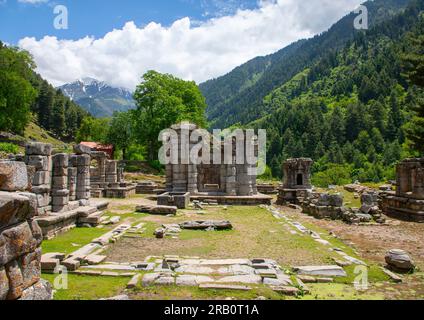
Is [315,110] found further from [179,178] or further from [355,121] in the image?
[179,178]

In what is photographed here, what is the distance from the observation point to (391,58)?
104188 millimetres

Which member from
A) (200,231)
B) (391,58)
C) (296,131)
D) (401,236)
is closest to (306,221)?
(401,236)

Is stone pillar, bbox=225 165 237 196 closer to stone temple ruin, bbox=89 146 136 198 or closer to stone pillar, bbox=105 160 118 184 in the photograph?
stone temple ruin, bbox=89 146 136 198

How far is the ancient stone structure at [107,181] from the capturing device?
24.0 metres

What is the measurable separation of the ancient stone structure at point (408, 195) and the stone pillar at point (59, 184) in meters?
15.0

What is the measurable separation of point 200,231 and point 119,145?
3677 cm

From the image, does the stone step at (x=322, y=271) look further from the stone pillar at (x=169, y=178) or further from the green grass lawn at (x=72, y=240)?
the stone pillar at (x=169, y=178)

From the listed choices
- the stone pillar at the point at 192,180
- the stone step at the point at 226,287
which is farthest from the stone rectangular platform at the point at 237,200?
the stone step at the point at 226,287

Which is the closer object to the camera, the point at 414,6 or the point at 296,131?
the point at 296,131

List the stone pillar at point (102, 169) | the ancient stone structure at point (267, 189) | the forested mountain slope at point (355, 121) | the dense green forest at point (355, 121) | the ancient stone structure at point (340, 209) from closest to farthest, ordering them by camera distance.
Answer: the ancient stone structure at point (340, 209)
the stone pillar at point (102, 169)
the ancient stone structure at point (267, 189)
the dense green forest at point (355, 121)
the forested mountain slope at point (355, 121)

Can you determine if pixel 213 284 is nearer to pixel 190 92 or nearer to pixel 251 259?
pixel 251 259

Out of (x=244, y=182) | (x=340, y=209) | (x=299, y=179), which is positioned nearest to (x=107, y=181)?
(x=244, y=182)

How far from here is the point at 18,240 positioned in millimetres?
3535

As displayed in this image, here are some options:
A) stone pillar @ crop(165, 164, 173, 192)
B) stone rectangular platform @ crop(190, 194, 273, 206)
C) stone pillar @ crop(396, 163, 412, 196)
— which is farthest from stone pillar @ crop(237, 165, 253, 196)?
stone pillar @ crop(396, 163, 412, 196)
